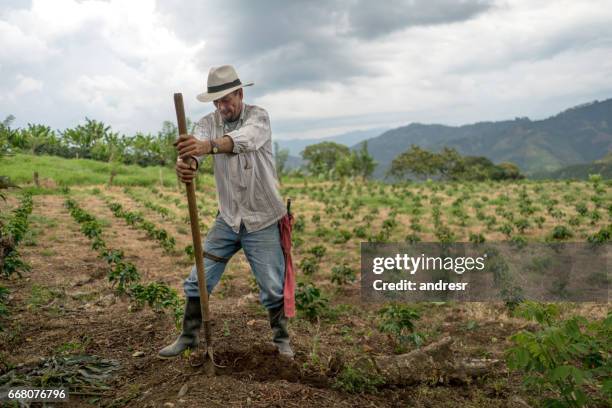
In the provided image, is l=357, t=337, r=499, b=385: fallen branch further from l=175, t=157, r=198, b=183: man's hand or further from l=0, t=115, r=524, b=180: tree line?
l=0, t=115, r=524, b=180: tree line

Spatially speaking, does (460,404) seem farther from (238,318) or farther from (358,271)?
(358,271)

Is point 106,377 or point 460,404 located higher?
point 106,377

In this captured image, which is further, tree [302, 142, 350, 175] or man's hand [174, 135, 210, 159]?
tree [302, 142, 350, 175]

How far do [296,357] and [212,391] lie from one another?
3.77 feet

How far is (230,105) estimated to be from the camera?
3.95 metres

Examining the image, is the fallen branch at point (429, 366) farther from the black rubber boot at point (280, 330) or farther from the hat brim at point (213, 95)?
the hat brim at point (213, 95)

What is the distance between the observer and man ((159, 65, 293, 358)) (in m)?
A: 3.88

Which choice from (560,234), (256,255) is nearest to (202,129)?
(256,255)

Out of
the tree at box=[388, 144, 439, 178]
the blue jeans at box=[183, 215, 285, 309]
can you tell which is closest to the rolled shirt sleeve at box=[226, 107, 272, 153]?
the blue jeans at box=[183, 215, 285, 309]

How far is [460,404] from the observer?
158 inches

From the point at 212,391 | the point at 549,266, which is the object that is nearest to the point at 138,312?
the point at 212,391

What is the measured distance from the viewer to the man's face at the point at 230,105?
154 inches

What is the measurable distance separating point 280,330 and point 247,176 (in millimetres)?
1360

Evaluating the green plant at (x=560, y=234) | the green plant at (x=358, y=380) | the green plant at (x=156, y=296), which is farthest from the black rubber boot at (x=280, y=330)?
the green plant at (x=560, y=234)
